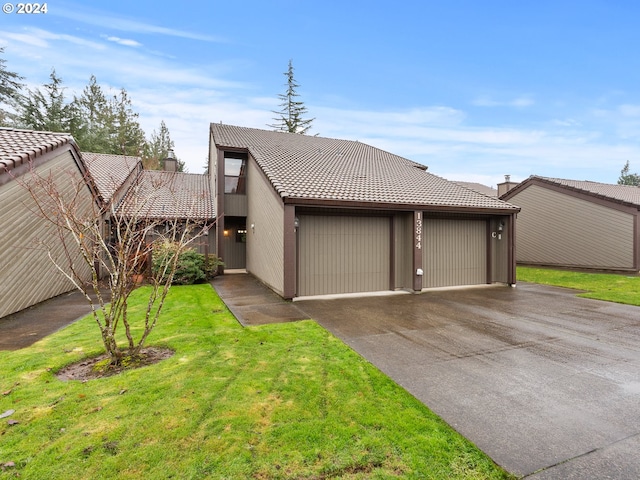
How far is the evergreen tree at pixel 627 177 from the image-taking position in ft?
177

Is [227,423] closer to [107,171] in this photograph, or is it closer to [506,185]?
[107,171]

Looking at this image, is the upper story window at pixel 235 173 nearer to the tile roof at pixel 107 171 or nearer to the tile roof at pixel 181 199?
the tile roof at pixel 181 199

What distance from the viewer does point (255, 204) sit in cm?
1244

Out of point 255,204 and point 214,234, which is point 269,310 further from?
point 214,234

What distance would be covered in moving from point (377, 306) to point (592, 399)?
15.9 feet

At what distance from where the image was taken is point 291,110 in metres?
34.2

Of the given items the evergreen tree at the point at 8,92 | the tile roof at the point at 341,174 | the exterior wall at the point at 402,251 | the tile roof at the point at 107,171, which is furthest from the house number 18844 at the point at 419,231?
the evergreen tree at the point at 8,92

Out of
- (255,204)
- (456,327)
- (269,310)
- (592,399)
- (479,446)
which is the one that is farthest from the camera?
(255,204)

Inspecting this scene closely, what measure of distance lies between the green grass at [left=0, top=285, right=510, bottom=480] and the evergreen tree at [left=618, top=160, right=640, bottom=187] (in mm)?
75097

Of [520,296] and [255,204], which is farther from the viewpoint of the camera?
[255,204]

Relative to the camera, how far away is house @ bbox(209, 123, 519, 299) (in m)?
9.01

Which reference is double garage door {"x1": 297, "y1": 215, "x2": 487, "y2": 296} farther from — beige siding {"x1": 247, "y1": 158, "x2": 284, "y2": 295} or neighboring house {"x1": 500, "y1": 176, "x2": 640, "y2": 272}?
neighboring house {"x1": 500, "y1": 176, "x2": 640, "y2": 272}

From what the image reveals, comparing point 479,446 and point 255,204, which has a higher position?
point 255,204

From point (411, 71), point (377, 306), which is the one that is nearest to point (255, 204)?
point (377, 306)
